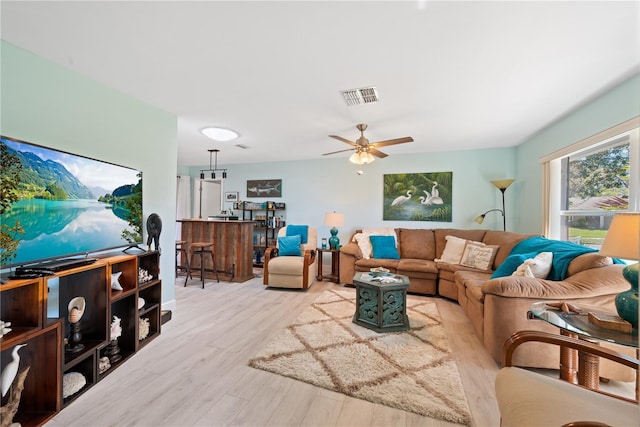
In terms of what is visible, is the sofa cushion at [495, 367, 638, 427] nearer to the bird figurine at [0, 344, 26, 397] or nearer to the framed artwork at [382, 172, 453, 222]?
the bird figurine at [0, 344, 26, 397]

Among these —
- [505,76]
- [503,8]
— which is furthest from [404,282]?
[503,8]

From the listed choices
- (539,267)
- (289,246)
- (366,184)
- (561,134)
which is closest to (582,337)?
(539,267)

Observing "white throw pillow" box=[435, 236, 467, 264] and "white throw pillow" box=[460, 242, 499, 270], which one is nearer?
"white throw pillow" box=[460, 242, 499, 270]

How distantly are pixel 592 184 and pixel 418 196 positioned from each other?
2.35 metres

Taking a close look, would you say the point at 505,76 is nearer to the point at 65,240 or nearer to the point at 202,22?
the point at 202,22

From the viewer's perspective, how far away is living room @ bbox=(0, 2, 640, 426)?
6.16ft

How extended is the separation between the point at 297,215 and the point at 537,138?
4.33 metres

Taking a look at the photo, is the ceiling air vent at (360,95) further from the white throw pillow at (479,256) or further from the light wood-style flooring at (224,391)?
the white throw pillow at (479,256)

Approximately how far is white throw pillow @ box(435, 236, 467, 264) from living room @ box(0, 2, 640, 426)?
71cm

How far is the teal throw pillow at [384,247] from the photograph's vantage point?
167 inches

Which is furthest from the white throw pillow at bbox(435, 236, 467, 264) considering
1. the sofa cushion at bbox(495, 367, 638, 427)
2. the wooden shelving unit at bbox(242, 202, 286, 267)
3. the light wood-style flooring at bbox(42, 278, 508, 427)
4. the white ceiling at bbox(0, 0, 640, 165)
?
the wooden shelving unit at bbox(242, 202, 286, 267)

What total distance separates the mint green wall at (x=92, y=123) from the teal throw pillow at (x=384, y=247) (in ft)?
9.96

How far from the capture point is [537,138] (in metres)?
3.66

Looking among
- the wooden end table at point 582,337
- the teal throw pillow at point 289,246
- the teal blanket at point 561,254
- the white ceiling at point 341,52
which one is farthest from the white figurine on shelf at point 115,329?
the teal blanket at point 561,254
